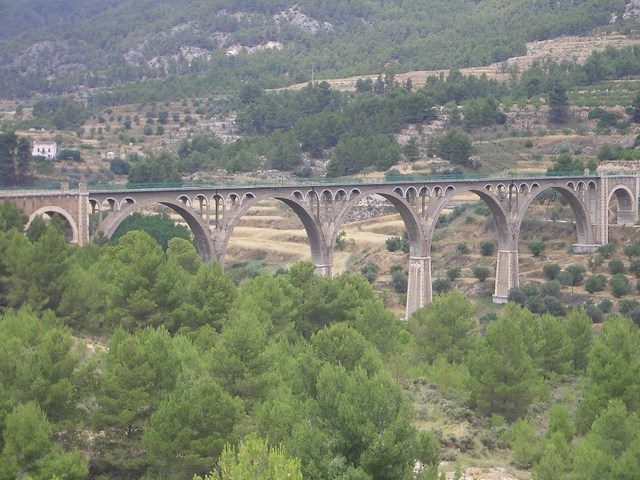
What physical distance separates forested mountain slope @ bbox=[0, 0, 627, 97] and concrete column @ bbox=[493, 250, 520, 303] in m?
56.2

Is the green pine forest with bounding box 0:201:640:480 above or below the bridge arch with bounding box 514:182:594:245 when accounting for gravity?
below

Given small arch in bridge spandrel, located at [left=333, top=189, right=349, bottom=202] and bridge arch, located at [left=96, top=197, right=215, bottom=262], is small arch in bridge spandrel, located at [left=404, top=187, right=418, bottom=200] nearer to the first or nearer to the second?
small arch in bridge spandrel, located at [left=333, top=189, right=349, bottom=202]

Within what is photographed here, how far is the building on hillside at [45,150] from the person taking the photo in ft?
270

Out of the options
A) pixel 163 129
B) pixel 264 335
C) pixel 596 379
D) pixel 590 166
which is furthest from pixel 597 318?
pixel 163 129

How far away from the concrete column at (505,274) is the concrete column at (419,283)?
6491 millimetres

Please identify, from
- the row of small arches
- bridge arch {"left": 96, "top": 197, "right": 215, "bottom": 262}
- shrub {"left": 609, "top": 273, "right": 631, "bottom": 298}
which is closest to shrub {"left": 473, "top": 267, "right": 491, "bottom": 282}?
the row of small arches

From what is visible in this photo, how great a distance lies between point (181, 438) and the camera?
861 inches

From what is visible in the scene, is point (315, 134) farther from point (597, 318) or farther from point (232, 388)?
point (232, 388)

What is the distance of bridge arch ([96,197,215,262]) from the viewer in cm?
4306

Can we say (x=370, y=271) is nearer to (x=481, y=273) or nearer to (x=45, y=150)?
(x=481, y=273)

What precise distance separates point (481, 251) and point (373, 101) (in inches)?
1044

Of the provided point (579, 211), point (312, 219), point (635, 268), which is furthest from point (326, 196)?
point (579, 211)

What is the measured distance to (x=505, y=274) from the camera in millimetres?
57438

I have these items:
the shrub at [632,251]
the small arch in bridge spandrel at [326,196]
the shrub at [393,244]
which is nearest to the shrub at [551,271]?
the shrub at [632,251]
